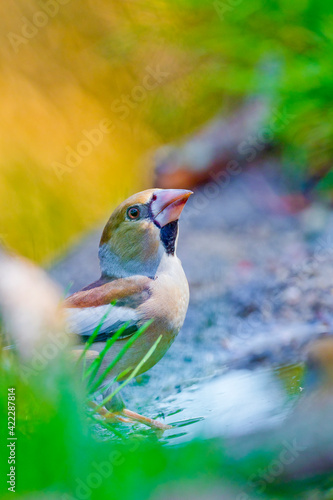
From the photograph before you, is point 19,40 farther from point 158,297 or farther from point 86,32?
point 158,297

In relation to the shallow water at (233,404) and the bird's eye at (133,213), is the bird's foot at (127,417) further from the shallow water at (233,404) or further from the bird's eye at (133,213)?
the bird's eye at (133,213)

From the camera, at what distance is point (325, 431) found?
0.52 m

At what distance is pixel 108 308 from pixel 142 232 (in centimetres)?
13

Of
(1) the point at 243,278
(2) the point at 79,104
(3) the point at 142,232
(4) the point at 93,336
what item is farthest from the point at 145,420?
(2) the point at 79,104

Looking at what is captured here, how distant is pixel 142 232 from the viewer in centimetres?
81

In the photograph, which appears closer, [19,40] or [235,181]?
[19,40]

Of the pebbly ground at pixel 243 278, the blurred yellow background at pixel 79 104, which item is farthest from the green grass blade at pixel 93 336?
the blurred yellow background at pixel 79 104

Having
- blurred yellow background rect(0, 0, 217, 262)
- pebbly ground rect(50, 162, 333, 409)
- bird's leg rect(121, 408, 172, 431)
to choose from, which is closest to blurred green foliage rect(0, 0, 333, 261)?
blurred yellow background rect(0, 0, 217, 262)

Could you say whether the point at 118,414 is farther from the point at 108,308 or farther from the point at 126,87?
the point at 126,87

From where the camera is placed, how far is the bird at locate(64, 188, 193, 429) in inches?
30.1

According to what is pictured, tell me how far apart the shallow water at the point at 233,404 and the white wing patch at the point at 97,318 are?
0.53ft

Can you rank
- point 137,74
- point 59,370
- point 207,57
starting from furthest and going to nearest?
point 207,57
point 137,74
point 59,370

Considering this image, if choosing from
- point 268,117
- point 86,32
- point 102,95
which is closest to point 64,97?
point 102,95

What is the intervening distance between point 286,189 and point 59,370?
55.3 inches
